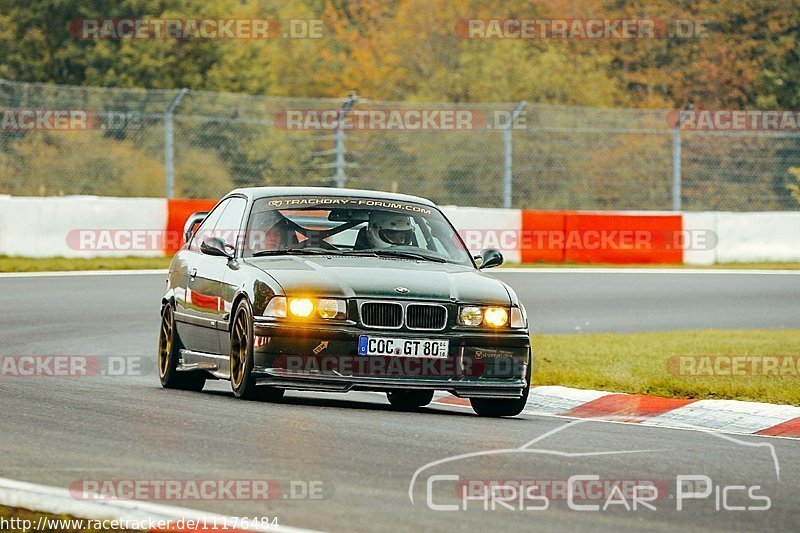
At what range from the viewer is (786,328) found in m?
17.7

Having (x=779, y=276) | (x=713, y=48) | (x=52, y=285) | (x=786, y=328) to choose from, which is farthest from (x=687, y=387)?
(x=713, y=48)

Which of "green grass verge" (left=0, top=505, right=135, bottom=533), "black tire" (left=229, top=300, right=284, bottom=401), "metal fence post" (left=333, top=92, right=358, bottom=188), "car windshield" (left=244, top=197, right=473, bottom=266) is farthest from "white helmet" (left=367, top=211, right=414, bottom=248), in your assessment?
"metal fence post" (left=333, top=92, right=358, bottom=188)

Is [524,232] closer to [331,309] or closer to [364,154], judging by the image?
[364,154]

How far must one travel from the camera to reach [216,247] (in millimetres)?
10688

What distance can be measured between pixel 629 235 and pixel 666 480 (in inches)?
789

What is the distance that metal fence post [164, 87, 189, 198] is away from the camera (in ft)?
86.8

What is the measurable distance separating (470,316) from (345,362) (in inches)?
32.0

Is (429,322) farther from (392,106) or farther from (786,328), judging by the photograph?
(392,106)

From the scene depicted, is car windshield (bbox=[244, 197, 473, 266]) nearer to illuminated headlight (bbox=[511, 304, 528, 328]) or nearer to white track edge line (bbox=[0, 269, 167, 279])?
illuminated headlight (bbox=[511, 304, 528, 328])

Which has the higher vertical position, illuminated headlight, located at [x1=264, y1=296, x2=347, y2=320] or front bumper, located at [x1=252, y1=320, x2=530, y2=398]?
illuminated headlight, located at [x1=264, y1=296, x2=347, y2=320]

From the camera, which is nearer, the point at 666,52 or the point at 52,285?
the point at 52,285

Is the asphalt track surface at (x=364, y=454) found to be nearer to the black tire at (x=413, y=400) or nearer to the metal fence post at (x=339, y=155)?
the black tire at (x=413, y=400)

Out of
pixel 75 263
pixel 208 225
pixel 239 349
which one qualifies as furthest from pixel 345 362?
pixel 75 263

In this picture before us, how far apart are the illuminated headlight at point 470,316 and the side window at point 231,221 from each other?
6.27 feet
